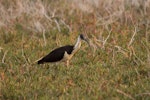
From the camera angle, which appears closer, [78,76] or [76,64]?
[78,76]

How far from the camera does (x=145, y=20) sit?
11305mm

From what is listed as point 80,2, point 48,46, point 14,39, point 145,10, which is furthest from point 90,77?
point 80,2

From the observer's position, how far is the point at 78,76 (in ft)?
24.6

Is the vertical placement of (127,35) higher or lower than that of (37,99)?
lower

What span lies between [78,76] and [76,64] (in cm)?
114

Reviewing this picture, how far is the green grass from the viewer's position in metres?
6.49

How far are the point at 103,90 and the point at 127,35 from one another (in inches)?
165

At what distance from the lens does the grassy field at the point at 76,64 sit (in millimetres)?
6602

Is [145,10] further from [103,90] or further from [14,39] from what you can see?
[103,90]

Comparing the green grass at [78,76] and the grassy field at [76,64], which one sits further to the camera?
the grassy field at [76,64]

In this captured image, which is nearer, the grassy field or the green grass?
the green grass

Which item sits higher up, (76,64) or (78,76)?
(78,76)

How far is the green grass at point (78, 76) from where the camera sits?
6.49 metres

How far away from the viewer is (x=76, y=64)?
8.61m
